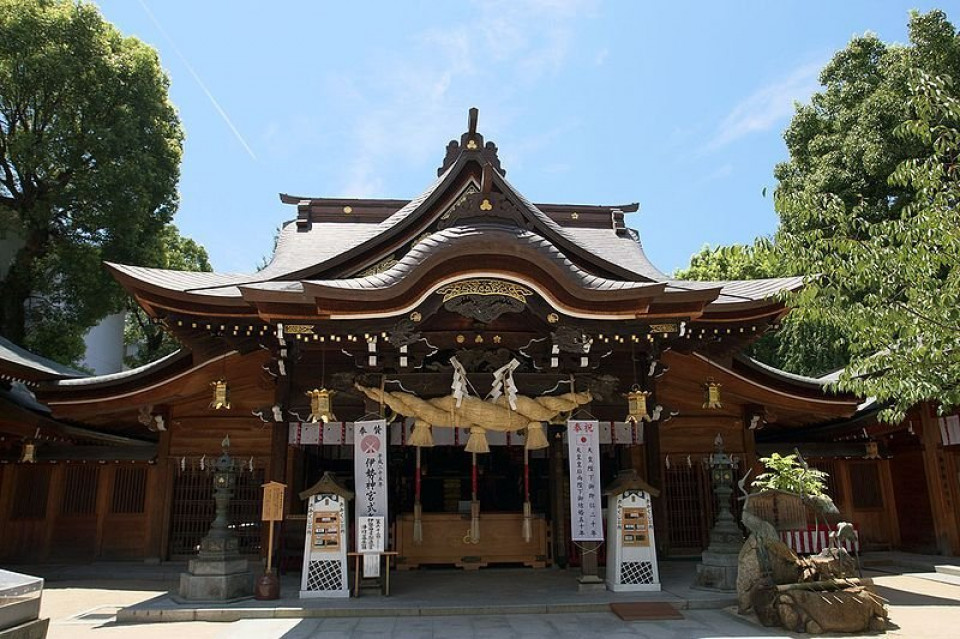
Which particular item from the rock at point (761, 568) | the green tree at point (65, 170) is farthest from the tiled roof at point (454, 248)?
the green tree at point (65, 170)

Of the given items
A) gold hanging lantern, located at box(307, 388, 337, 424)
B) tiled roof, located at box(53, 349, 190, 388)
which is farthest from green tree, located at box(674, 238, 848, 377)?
tiled roof, located at box(53, 349, 190, 388)

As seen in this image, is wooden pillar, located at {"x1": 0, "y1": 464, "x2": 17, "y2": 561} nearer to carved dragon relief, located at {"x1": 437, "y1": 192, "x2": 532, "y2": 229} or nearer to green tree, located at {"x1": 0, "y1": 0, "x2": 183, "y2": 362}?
green tree, located at {"x1": 0, "y1": 0, "x2": 183, "y2": 362}

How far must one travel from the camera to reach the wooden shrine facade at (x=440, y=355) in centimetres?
840

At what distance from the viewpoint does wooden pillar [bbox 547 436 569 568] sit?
1083 centimetres

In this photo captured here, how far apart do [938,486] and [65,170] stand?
73.7 ft

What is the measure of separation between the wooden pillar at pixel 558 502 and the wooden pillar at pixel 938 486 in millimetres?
7524

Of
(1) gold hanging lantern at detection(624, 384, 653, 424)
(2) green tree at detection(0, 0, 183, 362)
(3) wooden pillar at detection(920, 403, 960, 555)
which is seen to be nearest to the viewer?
(1) gold hanging lantern at detection(624, 384, 653, 424)

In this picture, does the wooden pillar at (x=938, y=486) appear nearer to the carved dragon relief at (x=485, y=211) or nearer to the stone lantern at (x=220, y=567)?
the carved dragon relief at (x=485, y=211)

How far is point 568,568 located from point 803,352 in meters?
12.8

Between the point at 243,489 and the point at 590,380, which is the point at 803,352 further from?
the point at 243,489

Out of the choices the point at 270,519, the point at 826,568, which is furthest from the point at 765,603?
the point at 270,519

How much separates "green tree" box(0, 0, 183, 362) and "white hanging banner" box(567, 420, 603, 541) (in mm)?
14590

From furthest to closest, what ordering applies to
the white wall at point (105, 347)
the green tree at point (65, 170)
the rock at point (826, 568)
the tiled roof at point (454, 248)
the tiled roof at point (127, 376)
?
the white wall at point (105, 347)
the green tree at point (65, 170)
the tiled roof at point (127, 376)
the tiled roof at point (454, 248)
the rock at point (826, 568)

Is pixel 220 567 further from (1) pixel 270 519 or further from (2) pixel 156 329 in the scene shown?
(2) pixel 156 329
